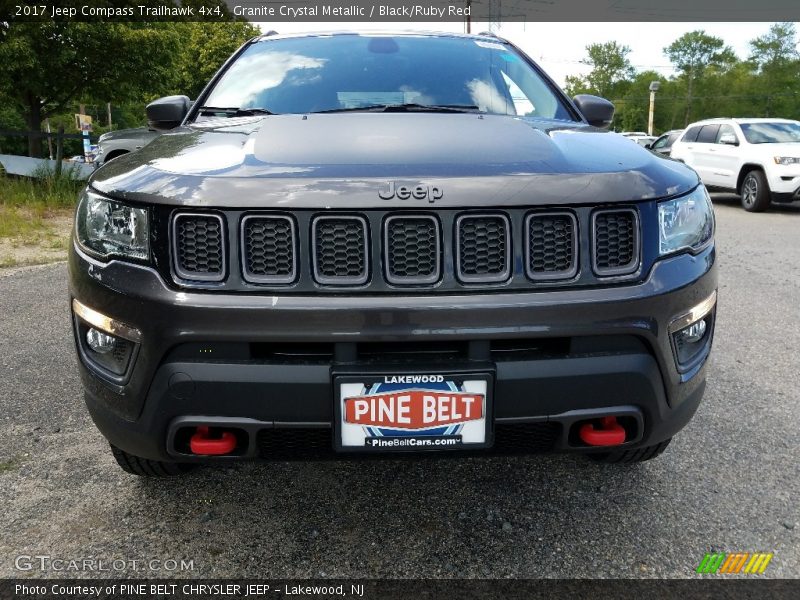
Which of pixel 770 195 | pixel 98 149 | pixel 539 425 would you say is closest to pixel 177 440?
pixel 539 425

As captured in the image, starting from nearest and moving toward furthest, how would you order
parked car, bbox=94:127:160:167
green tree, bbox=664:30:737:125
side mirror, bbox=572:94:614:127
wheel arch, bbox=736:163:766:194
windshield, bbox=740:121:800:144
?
side mirror, bbox=572:94:614:127
parked car, bbox=94:127:160:167
wheel arch, bbox=736:163:766:194
windshield, bbox=740:121:800:144
green tree, bbox=664:30:737:125

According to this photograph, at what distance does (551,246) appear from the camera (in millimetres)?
1693

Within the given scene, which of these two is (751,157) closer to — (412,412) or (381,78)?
(381,78)

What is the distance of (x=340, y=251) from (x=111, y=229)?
2.15 feet

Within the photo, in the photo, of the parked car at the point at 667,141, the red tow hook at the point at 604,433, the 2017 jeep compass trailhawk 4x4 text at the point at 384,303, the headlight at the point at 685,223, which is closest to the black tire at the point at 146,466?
the 2017 jeep compass trailhawk 4x4 text at the point at 384,303

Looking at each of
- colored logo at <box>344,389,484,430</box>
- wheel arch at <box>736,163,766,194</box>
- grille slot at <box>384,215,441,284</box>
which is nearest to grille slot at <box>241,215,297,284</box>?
grille slot at <box>384,215,441,284</box>

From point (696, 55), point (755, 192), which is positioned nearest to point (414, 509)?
point (755, 192)

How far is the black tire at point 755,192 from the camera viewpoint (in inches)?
423

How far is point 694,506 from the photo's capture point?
88.6 inches

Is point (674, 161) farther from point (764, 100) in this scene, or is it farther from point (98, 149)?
point (764, 100)

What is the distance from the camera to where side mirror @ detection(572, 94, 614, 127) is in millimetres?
2812

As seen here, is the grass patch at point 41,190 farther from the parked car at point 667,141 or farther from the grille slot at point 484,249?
the parked car at point 667,141

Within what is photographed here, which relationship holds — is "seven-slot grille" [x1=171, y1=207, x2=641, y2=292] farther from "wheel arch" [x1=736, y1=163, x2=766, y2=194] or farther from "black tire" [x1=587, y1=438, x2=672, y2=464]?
"wheel arch" [x1=736, y1=163, x2=766, y2=194]

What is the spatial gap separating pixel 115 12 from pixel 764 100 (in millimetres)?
66822
